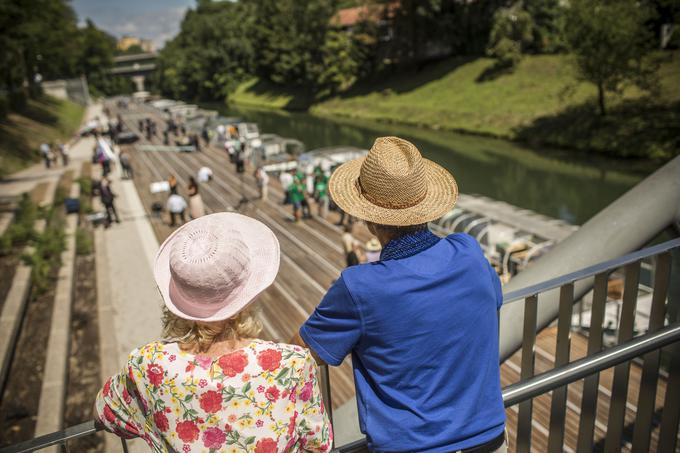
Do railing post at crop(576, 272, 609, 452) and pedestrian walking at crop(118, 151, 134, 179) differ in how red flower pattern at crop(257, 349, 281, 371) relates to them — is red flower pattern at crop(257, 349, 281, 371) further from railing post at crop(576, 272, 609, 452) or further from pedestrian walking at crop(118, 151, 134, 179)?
pedestrian walking at crop(118, 151, 134, 179)

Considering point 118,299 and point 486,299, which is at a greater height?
point 486,299

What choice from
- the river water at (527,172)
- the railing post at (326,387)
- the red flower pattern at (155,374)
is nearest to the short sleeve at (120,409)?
the red flower pattern at (155,374)

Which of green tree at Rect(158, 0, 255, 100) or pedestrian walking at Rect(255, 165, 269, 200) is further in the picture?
green tree at Rect(158, 0, 255, 100)

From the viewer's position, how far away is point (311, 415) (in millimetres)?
1733

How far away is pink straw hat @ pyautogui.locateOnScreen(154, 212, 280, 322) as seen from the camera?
1587 mm

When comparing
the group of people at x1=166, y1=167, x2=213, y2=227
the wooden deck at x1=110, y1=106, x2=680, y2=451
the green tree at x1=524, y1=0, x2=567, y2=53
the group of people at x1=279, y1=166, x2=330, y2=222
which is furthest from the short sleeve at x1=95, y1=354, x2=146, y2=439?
the green tree at x1=524, y1=0, x2=567, y2=53

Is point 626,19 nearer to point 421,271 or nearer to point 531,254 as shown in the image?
point 531,254

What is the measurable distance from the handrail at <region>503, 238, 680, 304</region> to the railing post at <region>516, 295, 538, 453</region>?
2.6 inches

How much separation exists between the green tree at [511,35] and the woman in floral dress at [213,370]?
149 ft

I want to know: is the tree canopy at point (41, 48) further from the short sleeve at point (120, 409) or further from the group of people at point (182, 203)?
the short sleeve at point (120, 409)

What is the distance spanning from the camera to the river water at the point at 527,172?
23.8 metres

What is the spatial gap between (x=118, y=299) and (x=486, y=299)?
11969 millimetres

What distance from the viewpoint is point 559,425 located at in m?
2.35

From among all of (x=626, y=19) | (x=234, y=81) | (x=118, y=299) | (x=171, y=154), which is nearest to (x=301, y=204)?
(x=118, y=299)
